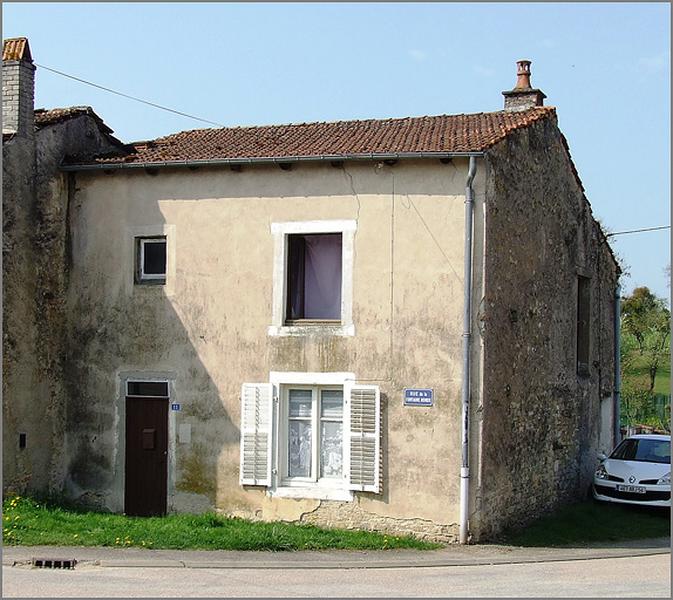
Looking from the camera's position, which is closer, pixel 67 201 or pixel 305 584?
pixel 305 584

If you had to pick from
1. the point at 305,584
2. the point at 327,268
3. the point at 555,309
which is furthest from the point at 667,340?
Answer: the point at 305,584

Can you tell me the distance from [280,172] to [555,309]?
20.5 ft

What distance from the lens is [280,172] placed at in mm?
16438

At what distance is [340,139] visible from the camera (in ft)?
56.6

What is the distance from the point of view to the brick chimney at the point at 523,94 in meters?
19.7

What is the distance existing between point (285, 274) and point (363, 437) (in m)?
2.89

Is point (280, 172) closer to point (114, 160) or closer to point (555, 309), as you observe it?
point (114, 160)

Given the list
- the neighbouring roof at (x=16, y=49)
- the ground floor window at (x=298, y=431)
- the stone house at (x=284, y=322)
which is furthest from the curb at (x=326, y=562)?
the neighbouring roof at (x=16, y=49)

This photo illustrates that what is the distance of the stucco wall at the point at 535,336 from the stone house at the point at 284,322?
0.08 metres

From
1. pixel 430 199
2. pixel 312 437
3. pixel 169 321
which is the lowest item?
pixel 312 437

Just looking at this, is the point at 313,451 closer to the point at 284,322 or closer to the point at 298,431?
the point at 298,431

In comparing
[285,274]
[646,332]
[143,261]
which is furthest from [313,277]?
[646,332]

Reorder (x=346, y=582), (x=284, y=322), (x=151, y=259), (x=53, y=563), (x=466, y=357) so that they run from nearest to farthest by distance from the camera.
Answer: (x=346, y=582), (x=53, y=563), (x=466, y=357), (x=284, y=322), (x=151, y=259)

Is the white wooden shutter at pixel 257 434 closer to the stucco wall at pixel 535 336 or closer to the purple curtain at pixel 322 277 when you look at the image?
the purple curtain at pixel 322 277
